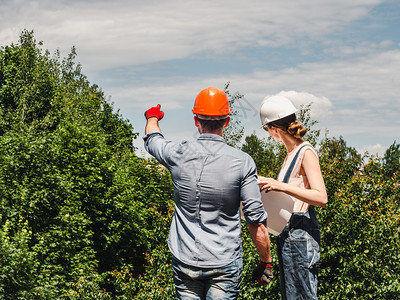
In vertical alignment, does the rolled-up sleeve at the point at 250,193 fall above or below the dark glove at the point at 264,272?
above

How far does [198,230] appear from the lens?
2883mm

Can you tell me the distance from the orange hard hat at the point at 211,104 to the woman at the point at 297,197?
502mm

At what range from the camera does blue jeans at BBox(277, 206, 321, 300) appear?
3.27m

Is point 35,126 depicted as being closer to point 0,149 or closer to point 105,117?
point 0,149

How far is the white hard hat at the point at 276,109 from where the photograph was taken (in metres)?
3.35

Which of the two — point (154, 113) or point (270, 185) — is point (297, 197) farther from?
point (154, 113)

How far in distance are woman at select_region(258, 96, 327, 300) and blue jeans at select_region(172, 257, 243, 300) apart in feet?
1.77

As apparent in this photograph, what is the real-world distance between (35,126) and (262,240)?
30866mm

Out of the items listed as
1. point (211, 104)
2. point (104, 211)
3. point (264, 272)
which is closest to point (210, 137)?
point (211, 104)

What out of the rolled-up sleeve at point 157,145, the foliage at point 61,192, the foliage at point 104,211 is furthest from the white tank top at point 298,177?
the foliage at point 61,192

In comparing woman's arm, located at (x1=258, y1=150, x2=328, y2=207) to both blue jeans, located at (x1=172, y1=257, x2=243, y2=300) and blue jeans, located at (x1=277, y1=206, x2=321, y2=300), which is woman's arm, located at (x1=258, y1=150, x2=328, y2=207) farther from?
blue jeans, located at (x1=172, y1=257, x2=243, y2=300)

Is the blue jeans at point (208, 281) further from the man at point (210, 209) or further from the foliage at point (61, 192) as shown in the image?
the foliage at point (61, 192)

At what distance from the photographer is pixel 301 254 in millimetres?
3266

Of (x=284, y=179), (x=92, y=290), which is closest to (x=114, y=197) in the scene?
(x=92, y=290)
